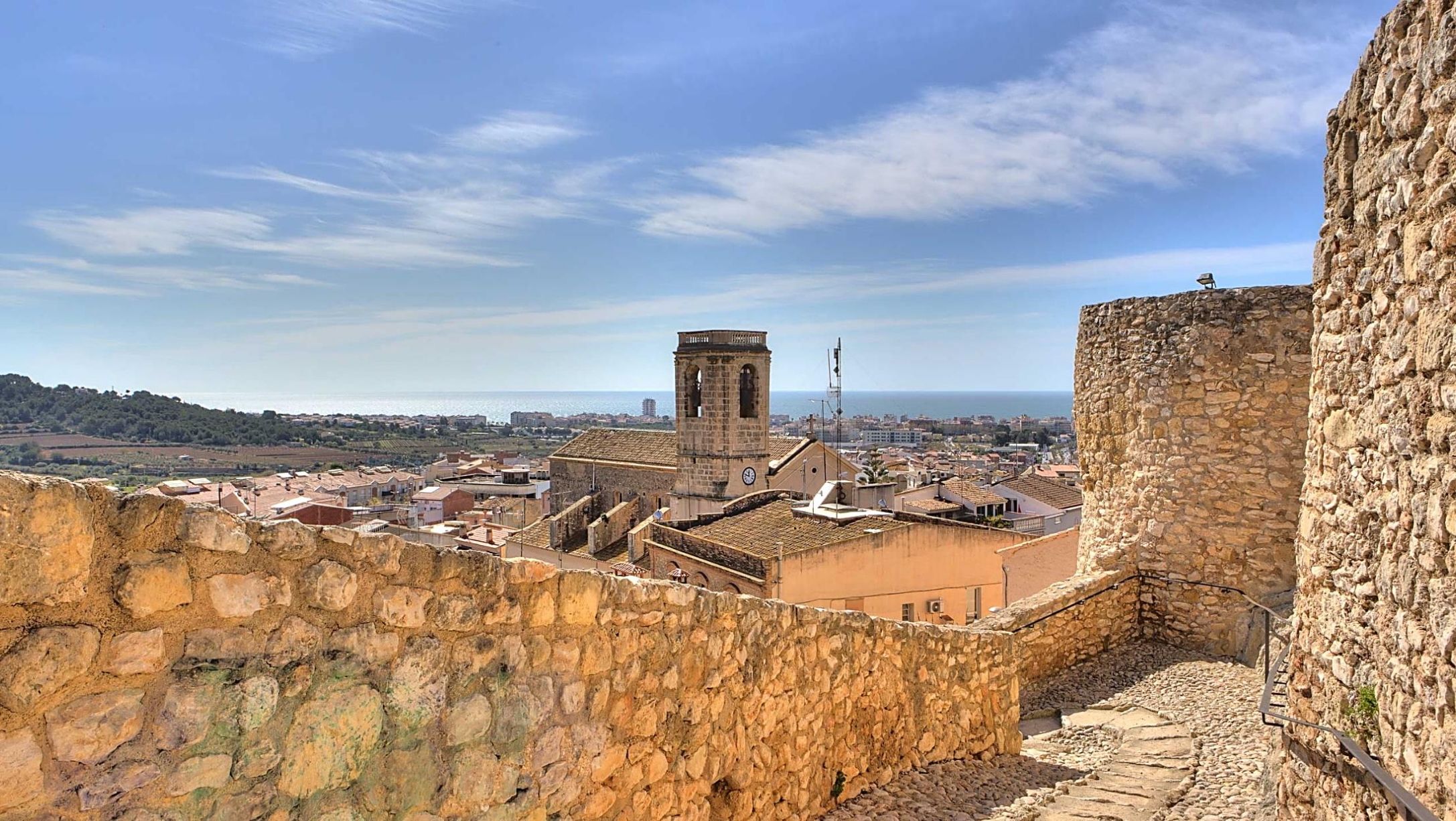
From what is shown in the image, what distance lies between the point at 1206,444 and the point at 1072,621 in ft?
7.54

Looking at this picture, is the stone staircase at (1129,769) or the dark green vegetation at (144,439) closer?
the stone staircase at (1129,769)

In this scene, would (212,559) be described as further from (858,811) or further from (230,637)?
(858,811)

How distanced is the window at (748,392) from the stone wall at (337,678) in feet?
96.3

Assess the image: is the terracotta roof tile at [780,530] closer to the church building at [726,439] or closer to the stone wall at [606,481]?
the church building at [726,439]

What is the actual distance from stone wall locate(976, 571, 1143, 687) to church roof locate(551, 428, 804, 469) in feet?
81.8

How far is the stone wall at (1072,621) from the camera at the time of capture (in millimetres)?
9797

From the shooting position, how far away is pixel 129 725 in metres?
2.24

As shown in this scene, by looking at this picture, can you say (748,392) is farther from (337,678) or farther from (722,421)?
(337,678)

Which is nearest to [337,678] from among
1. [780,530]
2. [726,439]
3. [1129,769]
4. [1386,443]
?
[1386,443]

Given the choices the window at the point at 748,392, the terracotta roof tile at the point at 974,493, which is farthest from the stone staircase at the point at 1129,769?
the terracotta roof tile at the point at 974,493

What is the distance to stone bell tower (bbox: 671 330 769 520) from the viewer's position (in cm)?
3347

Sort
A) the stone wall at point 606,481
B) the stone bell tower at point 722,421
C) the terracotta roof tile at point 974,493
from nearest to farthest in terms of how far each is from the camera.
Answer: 1. the stone bell tower at point 722,421
2. the stone wall at point 606,481
3. the terracotta roof tile at point 974,493

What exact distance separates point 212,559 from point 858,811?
422cm

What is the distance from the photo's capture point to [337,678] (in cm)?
268
